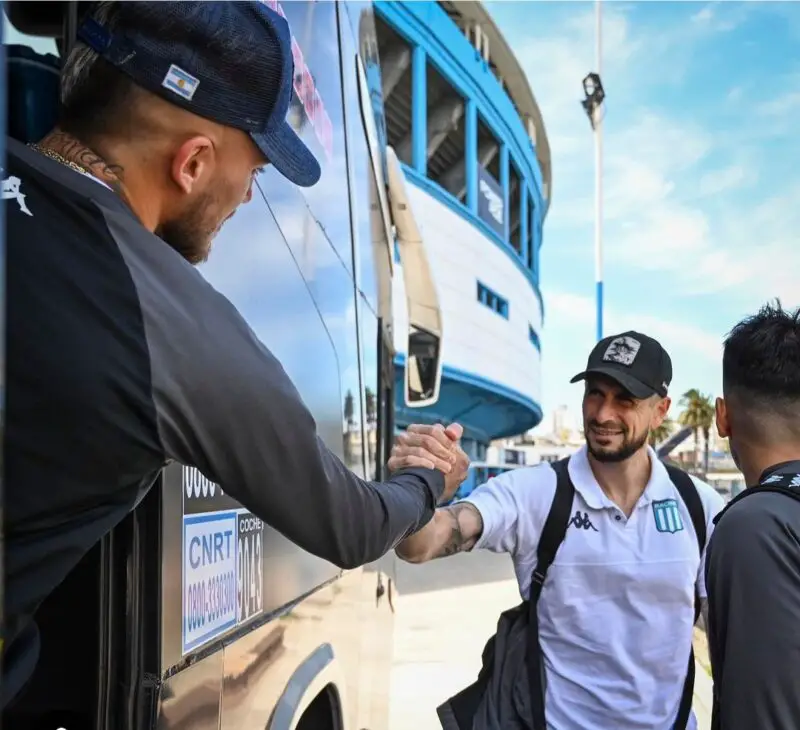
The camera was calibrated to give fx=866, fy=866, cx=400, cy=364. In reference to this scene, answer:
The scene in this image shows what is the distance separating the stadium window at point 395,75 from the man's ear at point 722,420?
20.9 meters

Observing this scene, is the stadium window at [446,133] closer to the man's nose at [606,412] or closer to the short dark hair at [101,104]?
the man's nose at [606,412]

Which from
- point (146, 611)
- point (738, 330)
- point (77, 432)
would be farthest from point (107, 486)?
point (738, 330)

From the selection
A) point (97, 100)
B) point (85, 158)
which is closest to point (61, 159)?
point (85, 158)

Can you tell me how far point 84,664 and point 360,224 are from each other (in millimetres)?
2512

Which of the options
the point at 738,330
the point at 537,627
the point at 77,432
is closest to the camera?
the point at 77,432

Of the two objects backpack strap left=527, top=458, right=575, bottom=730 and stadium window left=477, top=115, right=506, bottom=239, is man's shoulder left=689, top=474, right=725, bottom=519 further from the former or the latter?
stadium window left=477, top=115, right=506, bottom=239

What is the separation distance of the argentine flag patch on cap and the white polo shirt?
1830 millimetres

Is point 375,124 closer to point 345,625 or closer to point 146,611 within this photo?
point 345,625

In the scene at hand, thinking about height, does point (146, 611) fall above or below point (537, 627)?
above

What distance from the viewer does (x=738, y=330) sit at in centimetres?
220

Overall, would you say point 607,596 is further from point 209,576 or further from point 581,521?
point 209,576

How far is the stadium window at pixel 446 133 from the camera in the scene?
86.1 ft

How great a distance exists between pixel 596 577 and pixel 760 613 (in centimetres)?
105

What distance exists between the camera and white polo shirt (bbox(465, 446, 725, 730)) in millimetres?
2658
